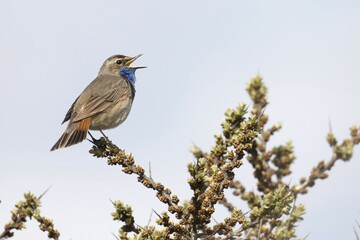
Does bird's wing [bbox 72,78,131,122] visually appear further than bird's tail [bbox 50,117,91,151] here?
Yes

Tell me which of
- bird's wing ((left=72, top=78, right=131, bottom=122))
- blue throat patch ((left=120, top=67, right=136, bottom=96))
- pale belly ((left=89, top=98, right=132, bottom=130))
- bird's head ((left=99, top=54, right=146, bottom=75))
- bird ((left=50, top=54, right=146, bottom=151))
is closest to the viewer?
bird ((left=50, top=54, right=146, bottom=151))

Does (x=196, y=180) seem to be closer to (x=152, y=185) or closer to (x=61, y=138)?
(x=152, y=185)

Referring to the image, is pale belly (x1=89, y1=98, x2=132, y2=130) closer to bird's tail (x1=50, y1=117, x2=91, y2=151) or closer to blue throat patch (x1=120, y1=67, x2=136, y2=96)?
bird's tail (x1=50, y1=117, x2=91, y2=151)

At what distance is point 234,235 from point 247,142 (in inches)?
32.4

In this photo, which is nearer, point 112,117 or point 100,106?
point 100,106

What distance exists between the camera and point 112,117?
1114 cm

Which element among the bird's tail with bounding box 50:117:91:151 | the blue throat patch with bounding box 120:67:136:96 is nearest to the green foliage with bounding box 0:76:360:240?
the bird's tail with bounding box 50:117:91:151

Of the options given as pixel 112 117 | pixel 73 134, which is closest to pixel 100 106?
pixel 112 117

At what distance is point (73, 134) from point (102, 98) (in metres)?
1.55

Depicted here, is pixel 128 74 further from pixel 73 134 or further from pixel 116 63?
pixel 73 134

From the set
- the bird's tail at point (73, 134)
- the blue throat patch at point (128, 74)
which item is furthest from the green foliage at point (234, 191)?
the blue throat patch at point (128, 74)

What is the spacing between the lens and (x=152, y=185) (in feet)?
15.4

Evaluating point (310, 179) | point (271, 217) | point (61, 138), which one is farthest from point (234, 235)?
point (61, 138)

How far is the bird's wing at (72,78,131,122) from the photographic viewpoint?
1075cm
